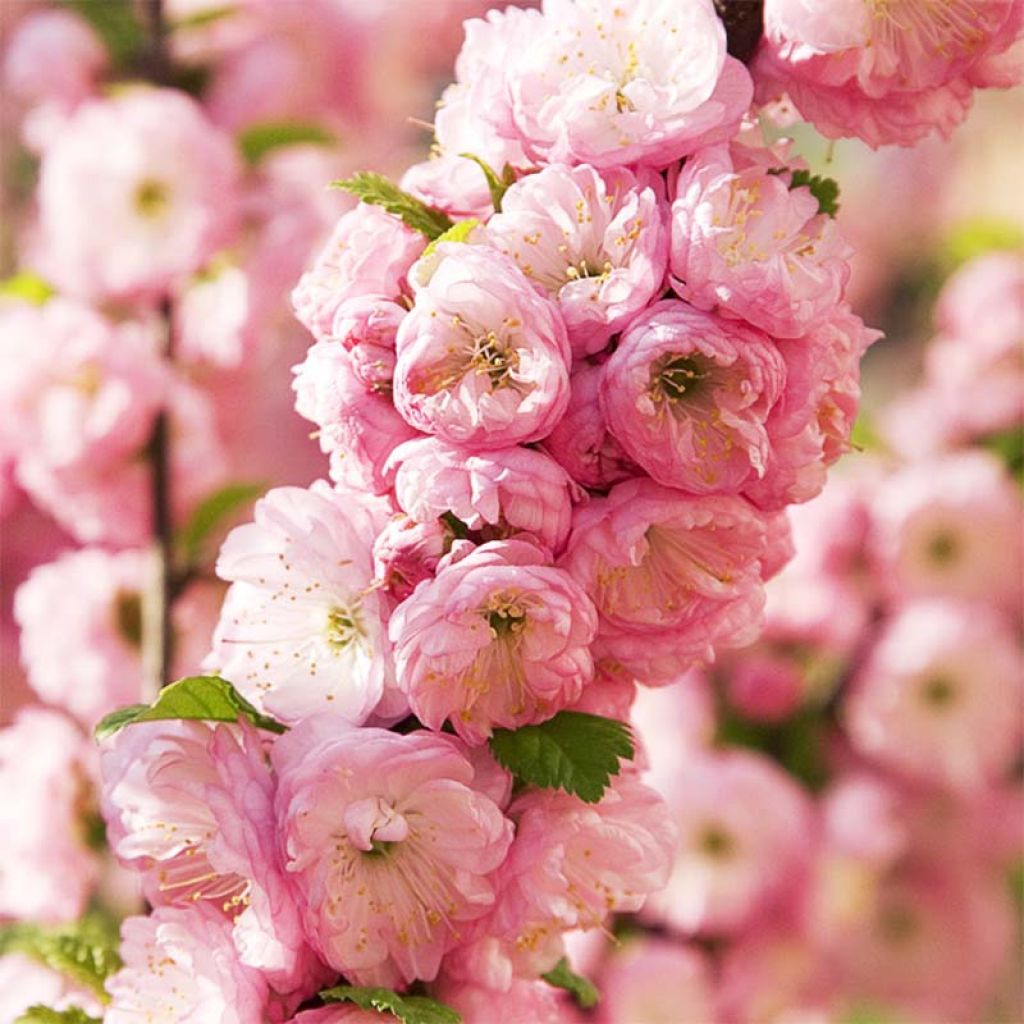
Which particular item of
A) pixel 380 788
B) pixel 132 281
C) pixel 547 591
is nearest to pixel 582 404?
pixel 547 591

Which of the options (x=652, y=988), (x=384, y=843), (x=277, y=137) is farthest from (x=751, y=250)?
(x=652, y=988)

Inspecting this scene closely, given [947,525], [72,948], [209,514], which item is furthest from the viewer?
[947,525]

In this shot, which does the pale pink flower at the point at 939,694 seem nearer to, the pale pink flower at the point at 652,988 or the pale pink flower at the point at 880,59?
the pale pink flower at the point at 652,988

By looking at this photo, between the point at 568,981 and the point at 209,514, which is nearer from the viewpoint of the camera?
the point at 568,981

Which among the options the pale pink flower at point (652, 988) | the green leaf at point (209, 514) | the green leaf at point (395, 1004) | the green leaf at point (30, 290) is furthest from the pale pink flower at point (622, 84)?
the pale pink flower at point (652, 988)

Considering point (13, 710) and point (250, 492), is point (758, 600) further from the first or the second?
point (13, 710)

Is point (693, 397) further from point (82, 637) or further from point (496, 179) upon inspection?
point (82, 637)

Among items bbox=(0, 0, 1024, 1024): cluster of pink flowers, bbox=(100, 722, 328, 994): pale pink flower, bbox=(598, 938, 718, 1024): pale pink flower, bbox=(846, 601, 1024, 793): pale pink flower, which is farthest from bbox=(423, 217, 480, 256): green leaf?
bbox=(846, 601, 1024, 793): pale pink flower
